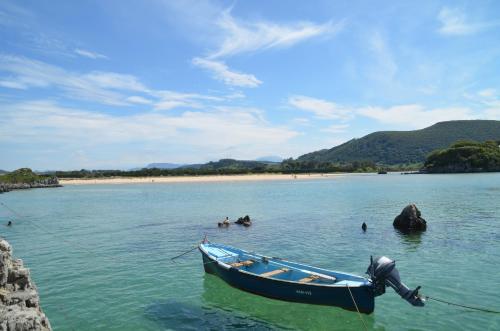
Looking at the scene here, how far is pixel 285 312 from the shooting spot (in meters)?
14.8

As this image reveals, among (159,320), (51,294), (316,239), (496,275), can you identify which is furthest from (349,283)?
(316,239)

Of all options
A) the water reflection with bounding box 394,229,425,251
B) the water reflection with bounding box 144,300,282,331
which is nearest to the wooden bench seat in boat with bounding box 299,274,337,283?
the water reflection with bounding box 144,300,282,331

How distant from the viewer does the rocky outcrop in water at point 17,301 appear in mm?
8461

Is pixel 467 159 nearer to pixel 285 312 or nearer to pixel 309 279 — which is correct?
pixel 309 279

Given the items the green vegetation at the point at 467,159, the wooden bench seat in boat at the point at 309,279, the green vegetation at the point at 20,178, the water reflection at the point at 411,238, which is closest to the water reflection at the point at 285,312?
the wooden bench seat in boat at the point at 309,279

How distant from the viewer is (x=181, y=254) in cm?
2502

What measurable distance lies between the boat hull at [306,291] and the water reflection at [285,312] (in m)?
0.37

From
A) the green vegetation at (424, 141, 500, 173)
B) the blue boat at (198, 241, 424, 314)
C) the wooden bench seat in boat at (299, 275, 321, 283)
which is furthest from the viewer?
the green vegetation at (424, 141, 500, 173)

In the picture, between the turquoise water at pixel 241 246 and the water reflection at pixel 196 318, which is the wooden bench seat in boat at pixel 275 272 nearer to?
the turquoise water at pixel 241 246

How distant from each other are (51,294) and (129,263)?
5638 mm

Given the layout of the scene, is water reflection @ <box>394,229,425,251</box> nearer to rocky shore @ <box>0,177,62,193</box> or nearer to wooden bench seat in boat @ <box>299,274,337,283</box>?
wooden bench seat in boat @ <box>299,274,337,283</box>

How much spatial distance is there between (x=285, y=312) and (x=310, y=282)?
151 cm

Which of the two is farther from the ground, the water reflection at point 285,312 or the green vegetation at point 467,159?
the green vegetation at point 467,159

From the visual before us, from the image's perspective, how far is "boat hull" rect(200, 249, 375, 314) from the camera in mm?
13523
